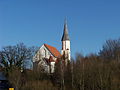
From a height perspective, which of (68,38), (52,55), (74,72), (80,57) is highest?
(68,38)

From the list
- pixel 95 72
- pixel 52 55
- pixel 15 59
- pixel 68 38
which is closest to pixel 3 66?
pixel 15 59

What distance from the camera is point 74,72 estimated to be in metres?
33.2

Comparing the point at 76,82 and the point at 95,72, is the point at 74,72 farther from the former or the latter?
the point at 95,72

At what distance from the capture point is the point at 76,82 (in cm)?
3206

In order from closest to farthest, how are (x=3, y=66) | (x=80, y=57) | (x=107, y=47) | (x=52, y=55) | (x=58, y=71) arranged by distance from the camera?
(x=80, y=57) → (x=58, y=71) → (x=3, y=66) → (x=107, y=47) → (x=52, y=55)

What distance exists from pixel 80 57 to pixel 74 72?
384 cm

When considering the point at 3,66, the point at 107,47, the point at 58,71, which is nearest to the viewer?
the point at 58,71

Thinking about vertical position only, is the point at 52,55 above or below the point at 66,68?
above

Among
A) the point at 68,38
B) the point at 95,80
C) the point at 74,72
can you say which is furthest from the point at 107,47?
the point at 95,80

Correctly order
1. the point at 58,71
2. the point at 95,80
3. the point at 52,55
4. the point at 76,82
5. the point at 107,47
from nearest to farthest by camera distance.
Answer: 1. the point at 95,80
2. the point at 76,82
3. the point at 58,71
4. the point at 107,47
5. the point at 52,55

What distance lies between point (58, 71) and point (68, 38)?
37295mm

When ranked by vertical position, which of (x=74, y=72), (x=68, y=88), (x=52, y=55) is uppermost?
(x=52, y=55)

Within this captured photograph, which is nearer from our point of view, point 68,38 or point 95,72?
point 95,72

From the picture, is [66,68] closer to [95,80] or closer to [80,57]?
[80,57]
